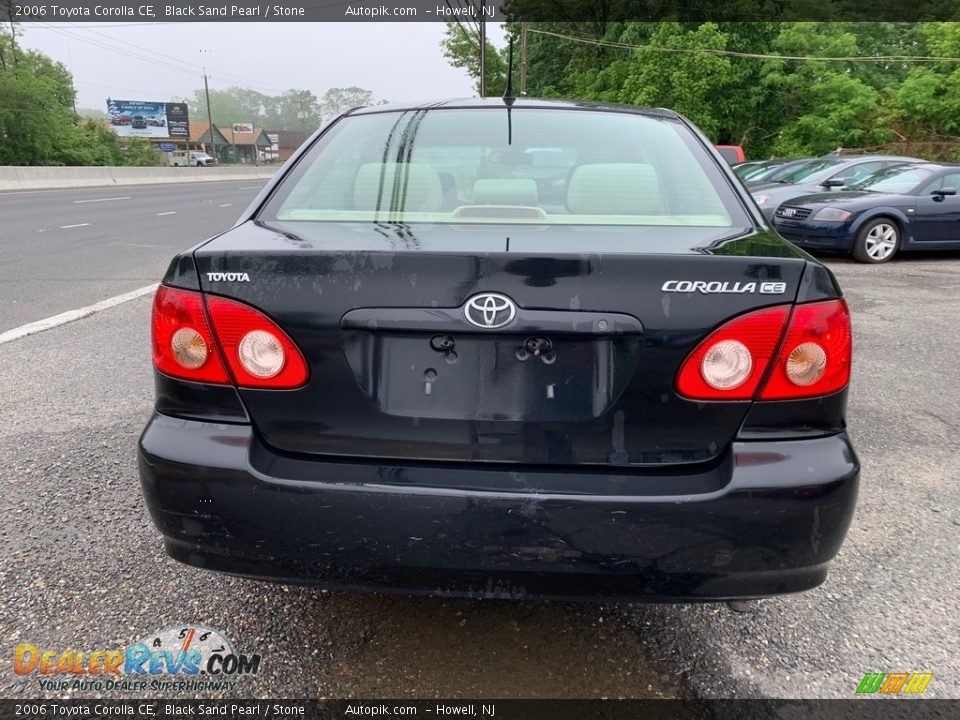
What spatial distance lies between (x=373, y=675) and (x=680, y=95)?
93.9 ft

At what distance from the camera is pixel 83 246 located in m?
10.1

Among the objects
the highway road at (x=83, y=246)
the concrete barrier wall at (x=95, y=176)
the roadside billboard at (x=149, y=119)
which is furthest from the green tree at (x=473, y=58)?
the roadside billboard at (x=149, y=119)

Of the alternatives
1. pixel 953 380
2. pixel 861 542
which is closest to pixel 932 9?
pixel 953 380

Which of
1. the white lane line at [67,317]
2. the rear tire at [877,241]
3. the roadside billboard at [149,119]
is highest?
the roadside billboard at [149,119]

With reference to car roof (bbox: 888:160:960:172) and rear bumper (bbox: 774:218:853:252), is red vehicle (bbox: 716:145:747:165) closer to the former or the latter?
rear bumper (bbox: 774:218:853:252)

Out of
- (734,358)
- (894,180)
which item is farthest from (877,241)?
(734,358)

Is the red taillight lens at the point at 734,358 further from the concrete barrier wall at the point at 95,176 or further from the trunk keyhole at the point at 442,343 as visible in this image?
the concrete barrier wall at the point at 95,176

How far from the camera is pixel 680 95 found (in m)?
27.2

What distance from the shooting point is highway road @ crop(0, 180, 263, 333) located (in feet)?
21.9

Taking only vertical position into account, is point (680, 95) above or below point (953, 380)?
above

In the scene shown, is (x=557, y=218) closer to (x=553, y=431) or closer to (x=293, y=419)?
(x=553, y=431)

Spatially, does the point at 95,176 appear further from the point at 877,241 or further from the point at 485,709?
the point at 485,709

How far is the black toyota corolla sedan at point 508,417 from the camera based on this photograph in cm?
163

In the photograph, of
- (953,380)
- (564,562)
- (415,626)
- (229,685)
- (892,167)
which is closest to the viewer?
(564,562)
